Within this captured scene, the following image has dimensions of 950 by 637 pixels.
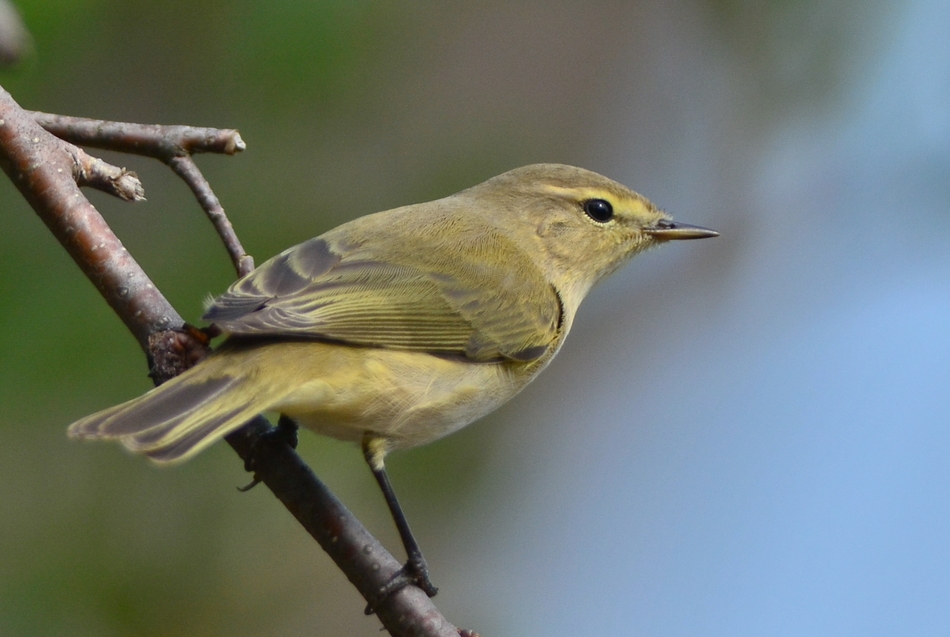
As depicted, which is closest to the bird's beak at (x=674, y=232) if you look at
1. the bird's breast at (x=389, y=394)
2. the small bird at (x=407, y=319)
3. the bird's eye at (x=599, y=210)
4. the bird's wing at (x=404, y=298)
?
the small bird at (x=407, y=319)

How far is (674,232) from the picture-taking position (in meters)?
3.33

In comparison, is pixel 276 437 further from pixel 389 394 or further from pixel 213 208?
pixel 213 208

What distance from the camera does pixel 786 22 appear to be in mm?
5422

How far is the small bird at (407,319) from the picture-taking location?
2.11 meters

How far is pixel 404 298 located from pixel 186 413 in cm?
86

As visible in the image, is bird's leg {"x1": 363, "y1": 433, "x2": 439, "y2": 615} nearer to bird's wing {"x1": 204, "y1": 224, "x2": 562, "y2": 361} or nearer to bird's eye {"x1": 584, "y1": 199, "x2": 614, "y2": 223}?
bird's wing {"x1": 204, "y1": 224, "x2": 562, "y2": 361}

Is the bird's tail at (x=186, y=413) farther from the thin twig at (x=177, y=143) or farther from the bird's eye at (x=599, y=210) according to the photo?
the bird's eye at (x=599, y=210)

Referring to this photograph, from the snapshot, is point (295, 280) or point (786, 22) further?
point (786, 22)

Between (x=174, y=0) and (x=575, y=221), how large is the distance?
1.79 metres

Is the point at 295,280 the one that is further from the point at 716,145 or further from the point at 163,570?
the point at 716,145

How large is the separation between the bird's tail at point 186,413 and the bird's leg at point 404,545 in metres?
0.46

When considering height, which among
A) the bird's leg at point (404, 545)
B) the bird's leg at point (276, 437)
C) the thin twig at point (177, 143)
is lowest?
the bird's leg at point (404, 545)

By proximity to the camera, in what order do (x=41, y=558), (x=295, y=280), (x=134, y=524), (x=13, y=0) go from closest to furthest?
1. (x=295, y=280)
2. (x=13, y=0)
3. (x=41, y=558)
4. (x=134, y=524)

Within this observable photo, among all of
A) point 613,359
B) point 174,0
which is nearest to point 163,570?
point 174,0
